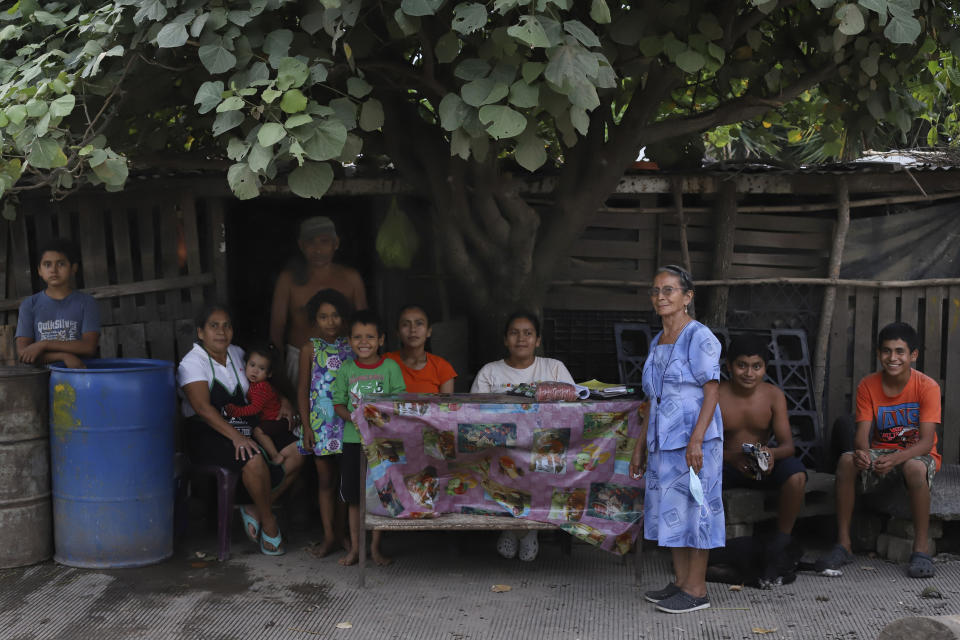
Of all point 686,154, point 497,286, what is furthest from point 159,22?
point 686,154

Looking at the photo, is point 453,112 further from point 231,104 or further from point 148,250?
point 148,250

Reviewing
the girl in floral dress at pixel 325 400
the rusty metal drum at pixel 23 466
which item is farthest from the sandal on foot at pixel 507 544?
the rusty metal drum at pixel 23 466

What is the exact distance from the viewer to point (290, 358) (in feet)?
19.7

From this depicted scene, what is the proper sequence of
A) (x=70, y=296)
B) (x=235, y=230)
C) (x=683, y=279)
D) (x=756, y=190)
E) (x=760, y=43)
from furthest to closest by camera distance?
(x=235, y=230) → (x=756, y=190) → (x=70, y=296) → (x=760, y=43) → (x=683, y=279)

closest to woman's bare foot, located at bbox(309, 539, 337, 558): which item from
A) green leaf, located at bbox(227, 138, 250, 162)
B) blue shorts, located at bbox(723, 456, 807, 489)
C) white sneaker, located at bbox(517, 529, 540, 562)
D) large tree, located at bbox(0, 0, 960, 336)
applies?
white sneaker, located at bbox(517, 529, 540, 562)

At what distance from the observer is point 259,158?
374 cm

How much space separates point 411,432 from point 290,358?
1588 millimetres

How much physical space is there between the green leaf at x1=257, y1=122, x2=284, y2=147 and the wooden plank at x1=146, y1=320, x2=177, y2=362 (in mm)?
2908

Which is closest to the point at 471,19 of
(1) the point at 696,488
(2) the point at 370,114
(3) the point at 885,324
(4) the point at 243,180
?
(2) the point at 370,114

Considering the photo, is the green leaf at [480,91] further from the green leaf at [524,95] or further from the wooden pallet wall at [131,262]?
the wooden pallet wall at [131,262]

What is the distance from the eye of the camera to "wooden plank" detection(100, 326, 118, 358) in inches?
243

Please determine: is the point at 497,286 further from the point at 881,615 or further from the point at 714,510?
the point at 881,615

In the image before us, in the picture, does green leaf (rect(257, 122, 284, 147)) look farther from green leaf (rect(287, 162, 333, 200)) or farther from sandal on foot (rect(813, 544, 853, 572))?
sandal on foot (rect(813, 544, 853, 572))

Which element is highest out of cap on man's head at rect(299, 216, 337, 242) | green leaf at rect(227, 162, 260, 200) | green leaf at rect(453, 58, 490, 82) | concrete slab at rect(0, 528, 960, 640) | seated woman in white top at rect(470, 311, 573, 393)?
green leaf at rect(453, 58, 490, 82)
